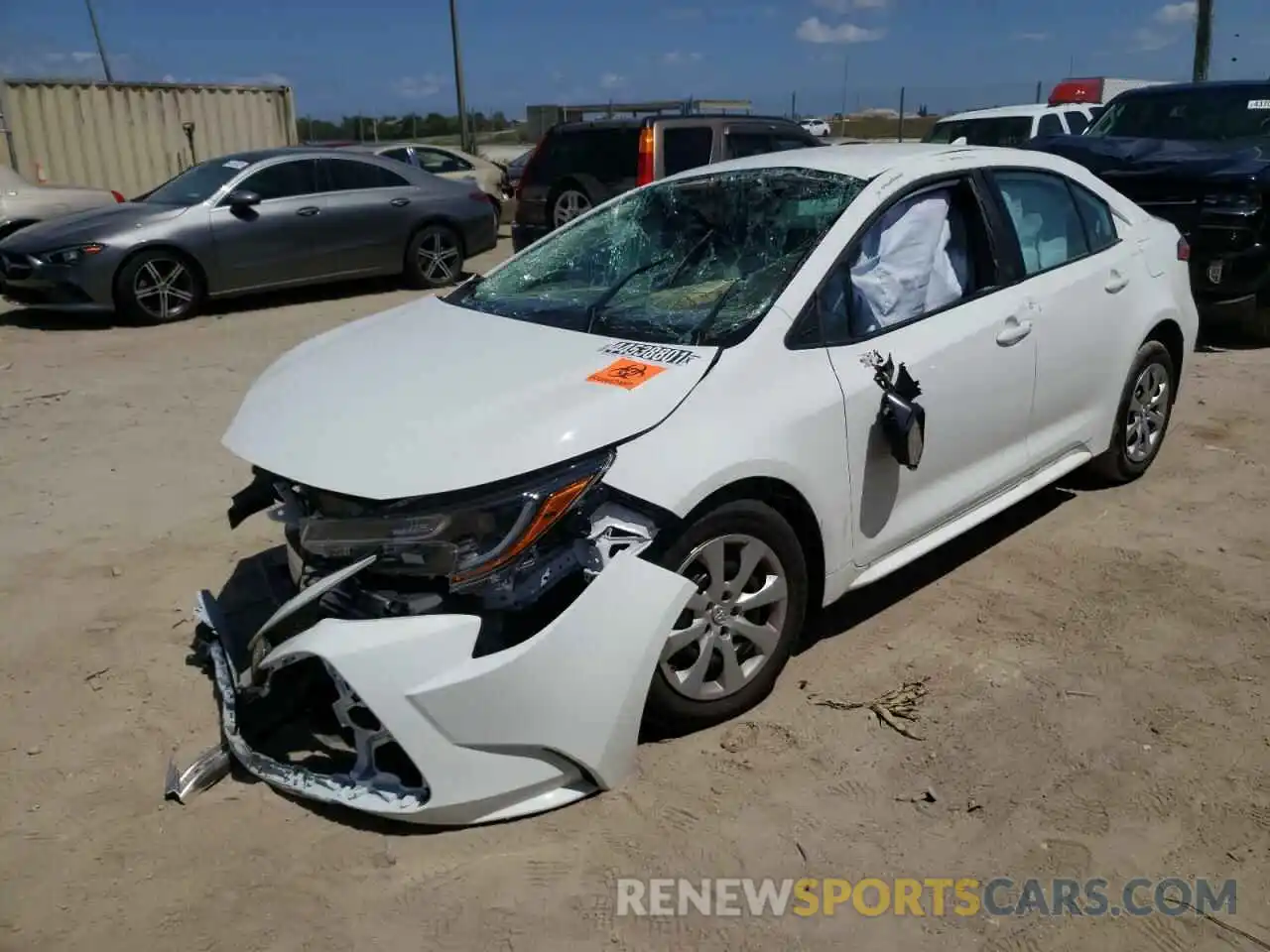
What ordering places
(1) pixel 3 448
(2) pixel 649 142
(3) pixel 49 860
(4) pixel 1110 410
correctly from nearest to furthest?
(3) pixel 49 860 → (4) pixel 1110 410 → (1) pixel 3 448 → (2) pixel 649 142

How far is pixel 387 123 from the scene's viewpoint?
40.5 meters

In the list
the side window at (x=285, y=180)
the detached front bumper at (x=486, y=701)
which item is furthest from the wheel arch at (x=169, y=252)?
the detached front bumper at (x=486, y=701)

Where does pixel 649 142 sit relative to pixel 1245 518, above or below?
above

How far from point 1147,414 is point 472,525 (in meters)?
3.63

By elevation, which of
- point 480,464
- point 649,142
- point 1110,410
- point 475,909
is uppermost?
point 649,142

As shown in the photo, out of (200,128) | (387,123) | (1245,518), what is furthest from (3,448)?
(387,123)

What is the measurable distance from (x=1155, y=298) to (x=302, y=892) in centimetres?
425

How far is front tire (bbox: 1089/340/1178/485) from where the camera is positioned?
4.77 m

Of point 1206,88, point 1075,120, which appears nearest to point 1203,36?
point 1075,120

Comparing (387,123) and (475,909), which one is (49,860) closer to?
(475,909)

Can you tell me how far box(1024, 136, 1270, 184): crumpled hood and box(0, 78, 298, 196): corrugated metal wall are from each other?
13.1m

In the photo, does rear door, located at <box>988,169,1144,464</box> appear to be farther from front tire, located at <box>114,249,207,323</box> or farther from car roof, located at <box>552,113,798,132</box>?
front tire, located at <box>114,249,207,323</box>

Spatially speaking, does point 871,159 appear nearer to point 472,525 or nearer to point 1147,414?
point 1147,414

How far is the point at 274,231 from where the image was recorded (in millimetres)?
9883
